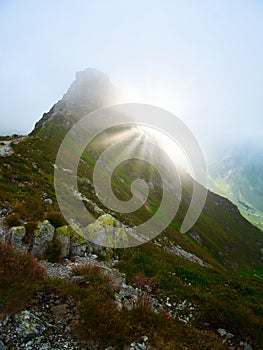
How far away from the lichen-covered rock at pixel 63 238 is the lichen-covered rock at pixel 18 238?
6.35 feet

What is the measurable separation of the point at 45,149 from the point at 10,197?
110 ft

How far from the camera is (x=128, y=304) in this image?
1070 centimetres

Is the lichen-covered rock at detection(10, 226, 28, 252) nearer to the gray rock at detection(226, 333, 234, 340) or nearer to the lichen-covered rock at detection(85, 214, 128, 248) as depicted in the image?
the lichen-covered rock at detection(85, 214, 128, 248)

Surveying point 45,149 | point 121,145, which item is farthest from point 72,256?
point 121,145

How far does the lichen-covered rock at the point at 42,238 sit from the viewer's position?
44.3 feet

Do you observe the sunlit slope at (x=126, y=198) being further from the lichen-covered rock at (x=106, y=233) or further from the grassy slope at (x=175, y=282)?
the lichen-covered rock at (x=106, y=233)

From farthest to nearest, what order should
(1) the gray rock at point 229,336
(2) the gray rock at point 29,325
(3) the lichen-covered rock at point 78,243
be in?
(3) the lichen-covered rock at point 78,243 → (1) the gray rock at point 229,336 → (2) the gray rock at point 29,325

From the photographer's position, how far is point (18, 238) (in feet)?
43.9

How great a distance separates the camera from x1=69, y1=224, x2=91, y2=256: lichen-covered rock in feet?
49.8

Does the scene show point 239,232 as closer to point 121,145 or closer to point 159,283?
point 121,145

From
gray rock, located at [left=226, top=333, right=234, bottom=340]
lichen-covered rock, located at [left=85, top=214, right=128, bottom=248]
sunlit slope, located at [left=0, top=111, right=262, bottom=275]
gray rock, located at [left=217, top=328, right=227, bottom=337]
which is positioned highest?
gray rock, located at [left=226, top=333, right=234, bottom=340]

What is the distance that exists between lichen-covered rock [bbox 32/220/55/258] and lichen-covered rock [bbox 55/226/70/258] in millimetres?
395

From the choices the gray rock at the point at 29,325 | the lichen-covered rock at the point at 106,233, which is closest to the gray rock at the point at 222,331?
the gray rock at the point at 29,325

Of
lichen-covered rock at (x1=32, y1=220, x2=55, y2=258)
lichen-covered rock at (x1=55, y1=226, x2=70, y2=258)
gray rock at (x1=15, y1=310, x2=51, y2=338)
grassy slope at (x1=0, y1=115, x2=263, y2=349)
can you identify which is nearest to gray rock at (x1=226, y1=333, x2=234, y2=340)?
grassy slope at (x1=0, y1=115, x2=263, y2=349)
